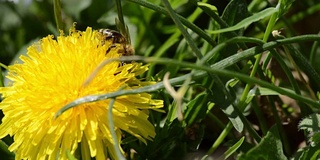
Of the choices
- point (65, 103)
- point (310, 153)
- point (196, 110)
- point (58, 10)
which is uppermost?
point (58, 10)

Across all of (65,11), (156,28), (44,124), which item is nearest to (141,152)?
(44,124)

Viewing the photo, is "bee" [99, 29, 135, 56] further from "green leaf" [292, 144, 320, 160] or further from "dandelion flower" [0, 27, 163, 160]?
"green leaf" [292, 144, 320, 160]

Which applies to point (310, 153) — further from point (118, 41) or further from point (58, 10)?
point (58, 10)

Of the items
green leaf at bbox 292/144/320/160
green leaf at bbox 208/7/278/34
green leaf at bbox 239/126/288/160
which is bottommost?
green leaf at bbox 292/144/320/160

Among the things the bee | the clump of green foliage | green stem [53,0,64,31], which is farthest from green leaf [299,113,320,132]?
green stem [53,0,64,31]

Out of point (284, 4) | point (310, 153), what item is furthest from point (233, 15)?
point (310, 153)

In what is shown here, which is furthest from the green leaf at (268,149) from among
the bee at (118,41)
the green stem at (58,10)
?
the green stem at (58,10)
